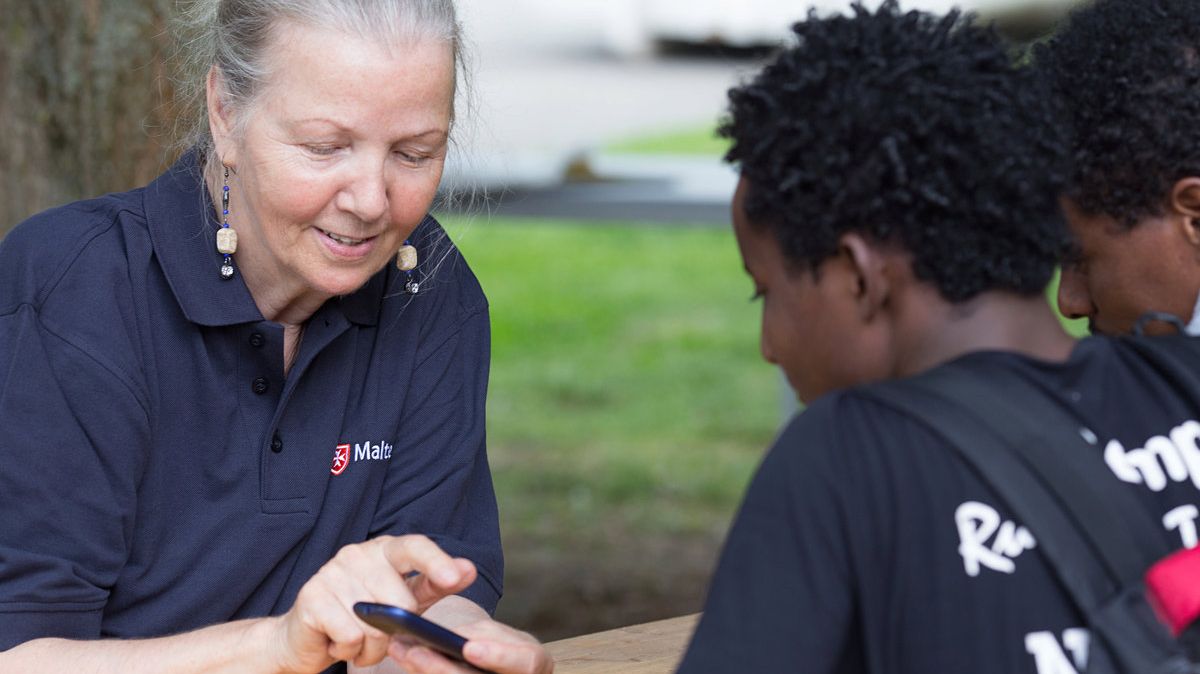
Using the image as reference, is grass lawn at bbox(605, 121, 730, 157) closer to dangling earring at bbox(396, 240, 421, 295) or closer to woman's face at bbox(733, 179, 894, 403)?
dangling earring at bbox(396, 240, 421, 295)

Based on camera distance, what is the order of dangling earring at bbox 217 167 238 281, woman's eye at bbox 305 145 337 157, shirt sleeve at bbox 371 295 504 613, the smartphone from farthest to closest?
shirt sleeve at bbox 371 295 504 613 < dangling earring at bbox 217 167 238 281 < woman's eye at bbox 305 145 337 157 < the smartphone

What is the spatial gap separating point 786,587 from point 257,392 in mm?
949

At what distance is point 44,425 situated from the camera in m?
1.74

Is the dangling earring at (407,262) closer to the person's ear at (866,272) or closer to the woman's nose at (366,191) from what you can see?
the woman's nose at (366,191)

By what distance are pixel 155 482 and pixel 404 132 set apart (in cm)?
54

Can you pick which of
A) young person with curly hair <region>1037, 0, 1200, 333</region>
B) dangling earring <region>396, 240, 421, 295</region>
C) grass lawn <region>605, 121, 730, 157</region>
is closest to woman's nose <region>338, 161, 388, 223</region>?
dangling earring <region>396, 240, 421, 295</region>

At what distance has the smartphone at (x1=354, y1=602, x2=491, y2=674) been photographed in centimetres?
148

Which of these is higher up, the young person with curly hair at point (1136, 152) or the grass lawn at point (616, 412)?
the young person with curly hair at point (1136, 152)

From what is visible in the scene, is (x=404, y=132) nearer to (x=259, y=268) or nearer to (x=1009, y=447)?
(x=259, y=268)

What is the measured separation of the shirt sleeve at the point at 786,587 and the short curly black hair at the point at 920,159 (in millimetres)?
197

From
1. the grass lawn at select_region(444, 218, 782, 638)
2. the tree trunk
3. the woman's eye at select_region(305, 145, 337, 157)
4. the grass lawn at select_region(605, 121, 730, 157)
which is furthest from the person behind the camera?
the grass lawn at select_region(605, 121, 730, 157)

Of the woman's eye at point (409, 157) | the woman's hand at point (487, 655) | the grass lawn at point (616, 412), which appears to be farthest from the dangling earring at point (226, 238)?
the woman's hand at point (487, 655)

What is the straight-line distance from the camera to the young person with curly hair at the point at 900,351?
1210 mm

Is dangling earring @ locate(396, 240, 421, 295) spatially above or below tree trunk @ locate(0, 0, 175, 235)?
below
